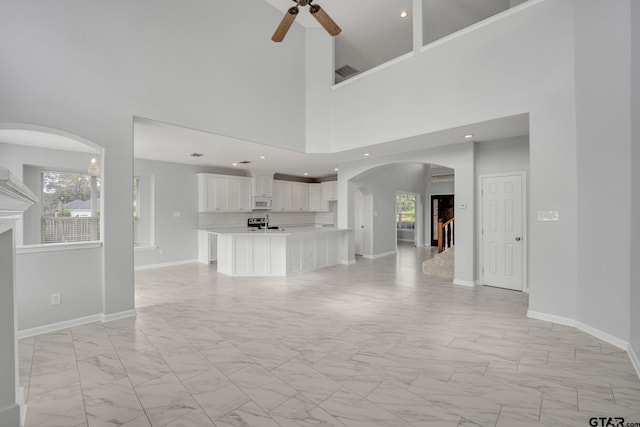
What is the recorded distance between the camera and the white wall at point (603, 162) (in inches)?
116

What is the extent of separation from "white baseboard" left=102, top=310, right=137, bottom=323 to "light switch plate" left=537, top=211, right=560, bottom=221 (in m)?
5.43

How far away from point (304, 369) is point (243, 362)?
1.89ft

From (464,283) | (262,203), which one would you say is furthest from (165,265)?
(464,283)

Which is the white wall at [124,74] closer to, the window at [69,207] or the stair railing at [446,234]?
the window at [69,207]

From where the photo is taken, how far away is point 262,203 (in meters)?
9.07

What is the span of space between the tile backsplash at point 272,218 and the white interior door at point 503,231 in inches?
231

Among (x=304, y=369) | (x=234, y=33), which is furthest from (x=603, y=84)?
(x=234, y=33)

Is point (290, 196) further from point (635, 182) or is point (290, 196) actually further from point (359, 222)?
point (635, 182)

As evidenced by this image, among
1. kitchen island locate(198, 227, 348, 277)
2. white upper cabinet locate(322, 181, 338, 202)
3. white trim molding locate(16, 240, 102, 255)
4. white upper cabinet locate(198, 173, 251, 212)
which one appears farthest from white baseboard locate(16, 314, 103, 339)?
white upper cabinet locate(322, 181, 338, 202)

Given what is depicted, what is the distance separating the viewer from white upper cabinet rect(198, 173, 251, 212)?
7809 mm

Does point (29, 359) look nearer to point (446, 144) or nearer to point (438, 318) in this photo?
point (438, 318)

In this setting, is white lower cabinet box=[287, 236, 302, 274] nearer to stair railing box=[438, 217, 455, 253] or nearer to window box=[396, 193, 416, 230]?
stair railing box=[438, 217, 455, 253]

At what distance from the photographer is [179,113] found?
429cm

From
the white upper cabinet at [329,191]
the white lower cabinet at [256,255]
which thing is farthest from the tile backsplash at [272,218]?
the white lower cabinet at [256,255]
